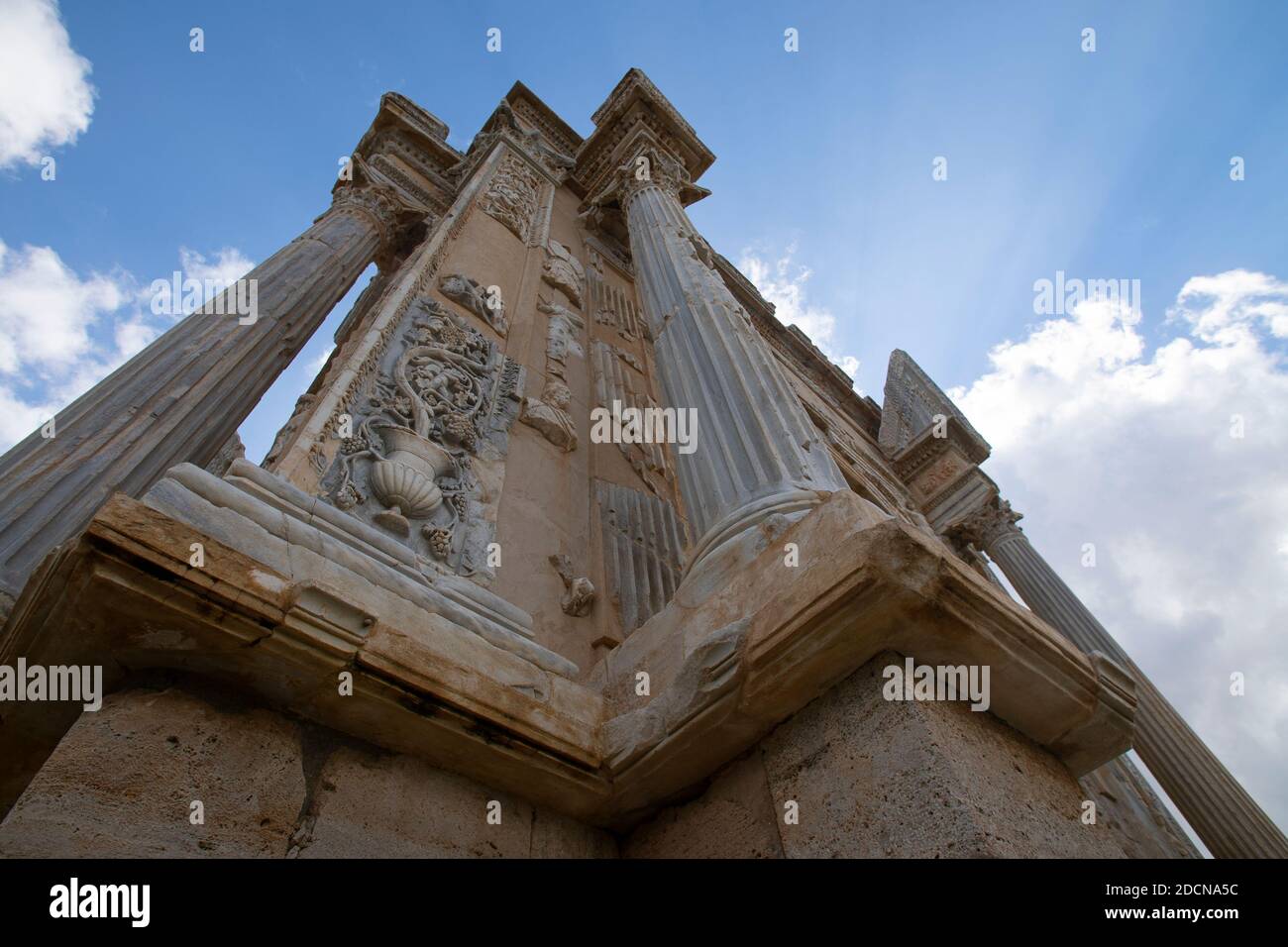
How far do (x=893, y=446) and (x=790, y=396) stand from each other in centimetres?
1123

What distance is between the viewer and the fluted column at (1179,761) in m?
6.88

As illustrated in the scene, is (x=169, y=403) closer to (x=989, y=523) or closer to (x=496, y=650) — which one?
(x=496, y=650)

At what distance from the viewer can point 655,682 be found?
2512mm

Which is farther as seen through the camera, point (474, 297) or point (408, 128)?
point (408, 128)

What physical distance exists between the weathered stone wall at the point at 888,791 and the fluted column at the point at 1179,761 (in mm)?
5815

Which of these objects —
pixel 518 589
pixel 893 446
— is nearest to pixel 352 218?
pixel 518 589

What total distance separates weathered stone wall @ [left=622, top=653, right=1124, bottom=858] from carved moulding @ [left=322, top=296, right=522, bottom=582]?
1.73 metres

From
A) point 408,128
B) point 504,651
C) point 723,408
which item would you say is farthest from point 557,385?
point 408,128

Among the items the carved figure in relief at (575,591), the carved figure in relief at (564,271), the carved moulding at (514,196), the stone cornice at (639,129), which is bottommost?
the carved figure in relief at (575,591)

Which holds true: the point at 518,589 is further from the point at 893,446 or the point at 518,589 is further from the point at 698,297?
the point at 893,446

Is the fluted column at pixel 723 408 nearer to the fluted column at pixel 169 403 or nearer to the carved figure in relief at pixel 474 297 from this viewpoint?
the carved figure in relief at pixel 474 297

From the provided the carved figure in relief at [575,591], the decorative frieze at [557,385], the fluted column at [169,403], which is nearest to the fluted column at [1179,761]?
the carved figure in relief at [575,591]

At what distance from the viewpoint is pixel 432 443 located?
12.7 feet

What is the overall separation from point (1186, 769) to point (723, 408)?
714 centimetres
